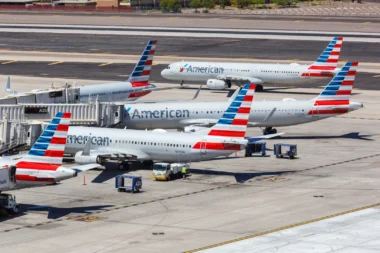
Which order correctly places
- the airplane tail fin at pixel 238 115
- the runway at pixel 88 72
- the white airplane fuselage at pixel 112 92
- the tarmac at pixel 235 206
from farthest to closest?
the runway at pixel 88 72, the white airplane fuselage at pixel 112 92, the airplane tail fin at pixel 238 115, the tarmac at pixel 235 206

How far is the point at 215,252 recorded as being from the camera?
5275 centimetres

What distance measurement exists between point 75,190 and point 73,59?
98.1 m

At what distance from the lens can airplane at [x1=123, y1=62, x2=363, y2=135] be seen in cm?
9188

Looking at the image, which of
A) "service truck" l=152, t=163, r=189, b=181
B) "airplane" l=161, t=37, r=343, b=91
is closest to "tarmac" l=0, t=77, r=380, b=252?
"service truck" l=152, t=163, r=189, b=181

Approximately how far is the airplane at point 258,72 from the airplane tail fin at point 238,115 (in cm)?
5799

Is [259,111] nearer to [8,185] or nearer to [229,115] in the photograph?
[229,115]

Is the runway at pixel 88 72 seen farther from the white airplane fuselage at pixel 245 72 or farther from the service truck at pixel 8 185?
the service truck at pixel 8 185

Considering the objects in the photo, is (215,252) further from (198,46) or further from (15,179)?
(198,46)

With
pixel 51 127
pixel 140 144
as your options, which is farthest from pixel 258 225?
pixel 140 144

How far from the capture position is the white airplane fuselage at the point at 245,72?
131500 mm

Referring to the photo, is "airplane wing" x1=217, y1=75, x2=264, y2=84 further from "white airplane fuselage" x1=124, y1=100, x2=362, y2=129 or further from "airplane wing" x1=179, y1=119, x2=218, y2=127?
"airplane wing" x1=179, y1=119, x2=218, y2=127

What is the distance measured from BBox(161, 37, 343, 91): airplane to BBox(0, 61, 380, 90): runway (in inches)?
235

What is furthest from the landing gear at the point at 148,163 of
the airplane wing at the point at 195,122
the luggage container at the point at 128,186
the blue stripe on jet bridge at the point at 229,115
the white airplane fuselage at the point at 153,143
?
the airplane wing at the point at 195,122

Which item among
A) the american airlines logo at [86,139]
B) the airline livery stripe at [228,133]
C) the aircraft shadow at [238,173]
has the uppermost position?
the airline livery stripe at [228,133]
